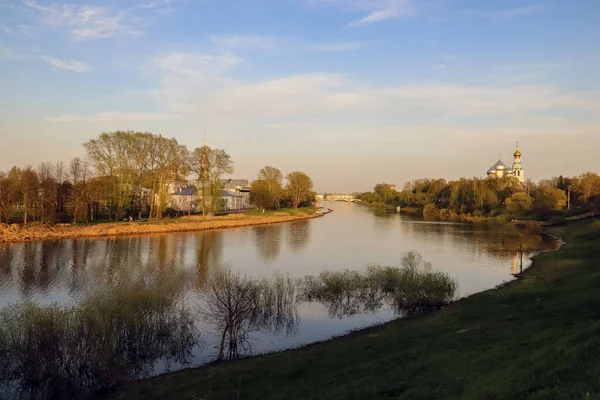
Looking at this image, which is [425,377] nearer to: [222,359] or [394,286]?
[222,359]

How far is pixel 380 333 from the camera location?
15055mm

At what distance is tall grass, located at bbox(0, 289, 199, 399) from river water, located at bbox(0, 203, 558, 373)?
1.22 metres

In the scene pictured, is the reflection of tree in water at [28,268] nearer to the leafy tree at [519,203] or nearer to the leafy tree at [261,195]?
the leafy tree at [261,195]

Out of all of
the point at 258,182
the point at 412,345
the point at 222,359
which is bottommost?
the point at 222,359

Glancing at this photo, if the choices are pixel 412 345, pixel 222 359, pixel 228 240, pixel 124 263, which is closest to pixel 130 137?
pixel 228 240

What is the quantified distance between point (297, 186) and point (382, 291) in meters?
75.9

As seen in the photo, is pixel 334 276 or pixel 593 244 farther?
pixel 593 244

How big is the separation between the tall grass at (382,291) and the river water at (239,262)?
755 mm

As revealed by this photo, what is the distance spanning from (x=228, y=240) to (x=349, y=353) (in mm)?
32010

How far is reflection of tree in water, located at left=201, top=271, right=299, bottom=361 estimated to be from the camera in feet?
47.7

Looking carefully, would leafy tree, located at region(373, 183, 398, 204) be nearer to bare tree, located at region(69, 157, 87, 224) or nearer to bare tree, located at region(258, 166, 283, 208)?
bare tree, located at region(258, 166, 283, 208)

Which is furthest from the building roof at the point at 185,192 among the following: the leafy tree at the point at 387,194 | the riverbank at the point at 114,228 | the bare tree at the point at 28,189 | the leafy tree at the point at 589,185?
the leafy tree at the point at 387,194

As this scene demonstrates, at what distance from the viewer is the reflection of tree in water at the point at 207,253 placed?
25.8m

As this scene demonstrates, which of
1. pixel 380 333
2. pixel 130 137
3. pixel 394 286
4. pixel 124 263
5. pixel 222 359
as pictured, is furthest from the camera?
pixel 130 137
